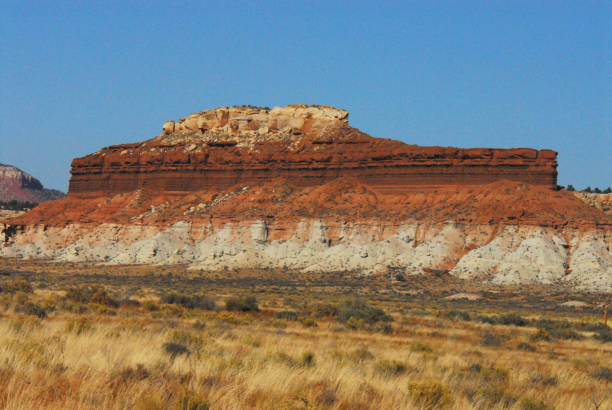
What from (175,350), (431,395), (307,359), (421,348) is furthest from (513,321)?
(431,395)

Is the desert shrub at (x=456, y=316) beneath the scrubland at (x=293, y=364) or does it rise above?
above

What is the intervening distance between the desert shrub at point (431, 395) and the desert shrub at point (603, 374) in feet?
25.7

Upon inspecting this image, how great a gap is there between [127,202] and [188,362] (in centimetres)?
9976

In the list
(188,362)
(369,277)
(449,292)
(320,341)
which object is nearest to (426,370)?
(188,362)

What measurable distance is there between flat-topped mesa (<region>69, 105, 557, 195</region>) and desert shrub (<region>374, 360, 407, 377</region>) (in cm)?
7497

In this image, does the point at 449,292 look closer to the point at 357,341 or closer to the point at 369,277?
the point at 369,277

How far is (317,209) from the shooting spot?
90.1 metres

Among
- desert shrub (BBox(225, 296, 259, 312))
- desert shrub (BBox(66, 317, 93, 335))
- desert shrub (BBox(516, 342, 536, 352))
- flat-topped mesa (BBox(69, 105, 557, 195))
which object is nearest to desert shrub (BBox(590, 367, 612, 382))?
desert shrub (BBox(516, 342, 536, 352))

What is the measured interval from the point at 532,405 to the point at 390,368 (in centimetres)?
364

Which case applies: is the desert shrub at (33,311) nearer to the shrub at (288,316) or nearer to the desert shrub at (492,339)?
the shrub at (288,316)

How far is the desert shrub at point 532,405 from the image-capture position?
1007cm

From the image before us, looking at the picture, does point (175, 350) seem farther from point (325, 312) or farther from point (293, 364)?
point (325, 312)

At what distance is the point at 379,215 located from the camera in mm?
86125

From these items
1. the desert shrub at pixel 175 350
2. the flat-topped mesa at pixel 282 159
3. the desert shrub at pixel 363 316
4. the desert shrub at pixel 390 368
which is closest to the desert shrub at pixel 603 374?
the desert shrub at pixel 390 368
